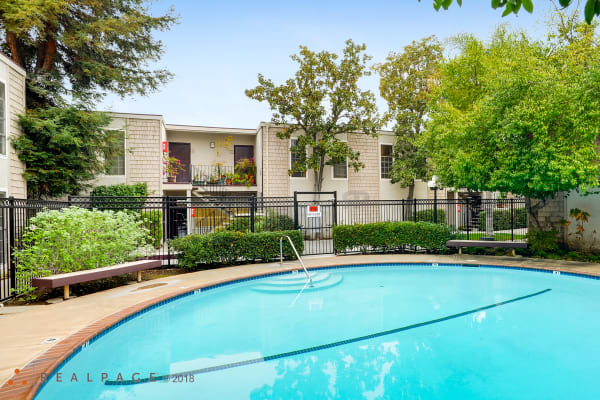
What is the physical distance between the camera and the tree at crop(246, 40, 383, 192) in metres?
16.8

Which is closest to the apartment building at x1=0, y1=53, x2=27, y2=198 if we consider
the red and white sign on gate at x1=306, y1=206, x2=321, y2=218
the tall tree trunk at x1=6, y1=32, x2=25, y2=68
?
the tall tree trunk at x1=6, y1=32, x2=25, y2=68

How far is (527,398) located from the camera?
11.0ft

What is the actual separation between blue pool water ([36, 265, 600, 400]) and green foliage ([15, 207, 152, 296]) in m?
2.09

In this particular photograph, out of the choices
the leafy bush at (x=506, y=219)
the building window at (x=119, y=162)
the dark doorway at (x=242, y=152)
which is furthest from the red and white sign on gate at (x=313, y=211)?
the leafy bush at (x=506, y=219)

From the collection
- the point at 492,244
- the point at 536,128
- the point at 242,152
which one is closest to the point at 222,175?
the point at 242,152

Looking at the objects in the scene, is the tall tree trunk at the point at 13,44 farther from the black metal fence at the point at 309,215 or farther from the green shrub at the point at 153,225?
the green shrub at the point at 153,225

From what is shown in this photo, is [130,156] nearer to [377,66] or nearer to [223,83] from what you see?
[223,83]

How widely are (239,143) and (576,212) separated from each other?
15.5 meters

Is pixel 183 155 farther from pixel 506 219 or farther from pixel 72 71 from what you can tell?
pixel 506 219

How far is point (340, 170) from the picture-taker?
18.6 metres

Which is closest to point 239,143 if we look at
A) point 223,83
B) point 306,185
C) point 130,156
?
point 223,83

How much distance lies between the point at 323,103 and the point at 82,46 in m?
10.9

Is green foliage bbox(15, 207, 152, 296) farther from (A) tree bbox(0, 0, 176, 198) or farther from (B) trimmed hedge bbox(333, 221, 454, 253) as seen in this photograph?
(B) trimmed hedge bbox(333, 221, 454, 253)

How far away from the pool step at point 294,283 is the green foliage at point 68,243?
10.9 ft
